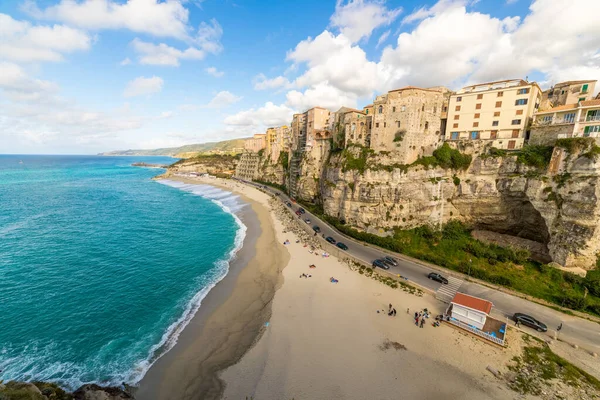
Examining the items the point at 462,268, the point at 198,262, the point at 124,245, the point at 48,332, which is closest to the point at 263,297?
the point at 198,262

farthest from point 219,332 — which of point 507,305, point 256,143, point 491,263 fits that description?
point 256,143

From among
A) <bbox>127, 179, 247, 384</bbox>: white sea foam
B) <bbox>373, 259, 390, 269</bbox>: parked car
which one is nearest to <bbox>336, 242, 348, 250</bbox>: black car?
<bbox>373, 259, 390, 269</bbox>: parked car

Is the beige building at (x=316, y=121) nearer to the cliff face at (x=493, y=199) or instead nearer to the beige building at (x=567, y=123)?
the cliff face at (x=493, y=199)

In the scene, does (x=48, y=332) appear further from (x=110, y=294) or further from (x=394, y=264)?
(x=394, y=264)

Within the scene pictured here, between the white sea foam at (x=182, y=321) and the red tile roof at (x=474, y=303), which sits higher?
the red tile roof at (x=474, y=303)

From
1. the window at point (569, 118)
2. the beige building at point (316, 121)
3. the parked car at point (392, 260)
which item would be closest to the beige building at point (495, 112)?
the window at point (569, 118)

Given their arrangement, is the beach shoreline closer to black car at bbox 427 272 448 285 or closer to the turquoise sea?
the turquoise sea

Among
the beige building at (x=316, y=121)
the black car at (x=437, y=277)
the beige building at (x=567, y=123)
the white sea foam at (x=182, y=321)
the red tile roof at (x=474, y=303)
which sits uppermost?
the beige building at (x=316, y=121)
